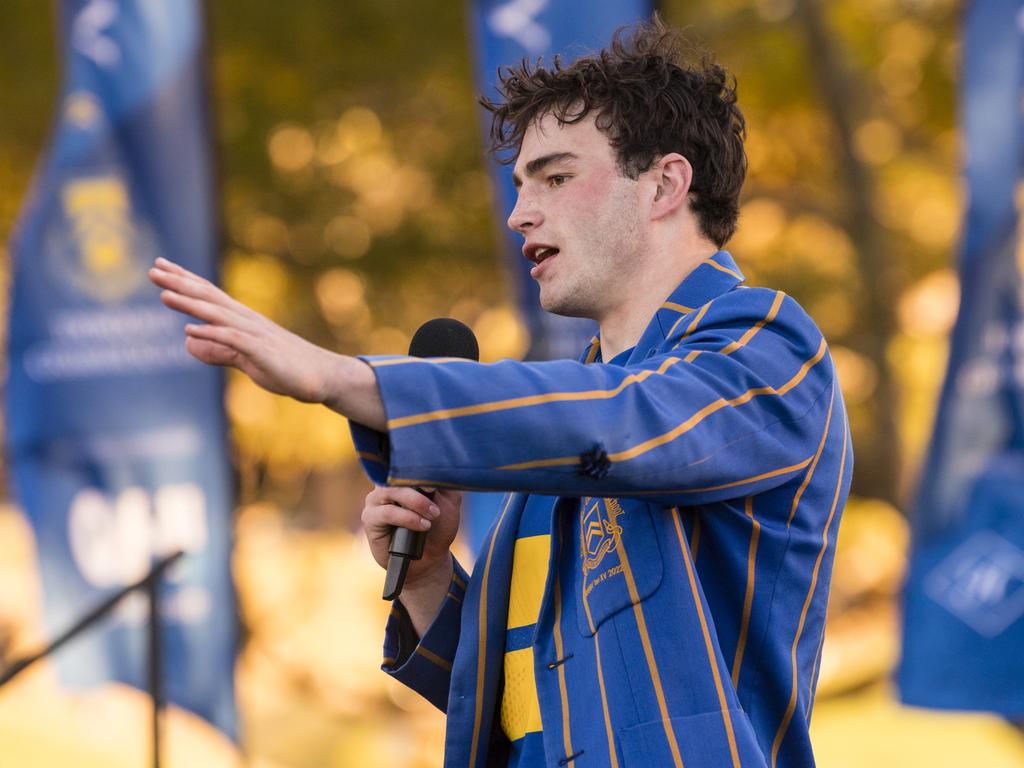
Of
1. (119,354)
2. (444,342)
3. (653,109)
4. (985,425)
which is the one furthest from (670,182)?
(119,354)

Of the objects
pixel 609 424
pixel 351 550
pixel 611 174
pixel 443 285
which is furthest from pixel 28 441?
pixel 351 550

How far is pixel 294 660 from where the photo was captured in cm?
998

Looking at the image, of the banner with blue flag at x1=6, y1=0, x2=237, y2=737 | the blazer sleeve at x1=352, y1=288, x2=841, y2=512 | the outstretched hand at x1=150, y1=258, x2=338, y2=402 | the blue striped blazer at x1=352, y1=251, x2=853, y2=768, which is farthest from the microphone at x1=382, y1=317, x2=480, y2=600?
the banner with blue flag at x1=6, y1=0, x2=237, y2=737

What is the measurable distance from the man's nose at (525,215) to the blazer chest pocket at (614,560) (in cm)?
42

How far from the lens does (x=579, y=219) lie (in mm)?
1831

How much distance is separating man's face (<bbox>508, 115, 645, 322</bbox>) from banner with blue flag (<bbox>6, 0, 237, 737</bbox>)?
388 centimetres

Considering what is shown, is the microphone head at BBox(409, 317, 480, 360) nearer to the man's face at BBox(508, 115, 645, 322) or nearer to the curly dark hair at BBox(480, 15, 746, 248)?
the man's face at BBox(508, 115, 645, 322)

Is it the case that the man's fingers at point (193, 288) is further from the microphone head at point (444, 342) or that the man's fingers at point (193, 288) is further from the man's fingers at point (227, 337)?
the microphone head at point (444, 342)

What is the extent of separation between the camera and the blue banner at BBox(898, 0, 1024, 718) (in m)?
5.12

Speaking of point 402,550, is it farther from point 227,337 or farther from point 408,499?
point 227,337

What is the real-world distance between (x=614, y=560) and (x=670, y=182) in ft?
1.91

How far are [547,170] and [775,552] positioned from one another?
0.64 metres

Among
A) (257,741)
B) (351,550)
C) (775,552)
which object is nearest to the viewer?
(775,552)

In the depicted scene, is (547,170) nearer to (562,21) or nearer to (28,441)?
(562,21)
